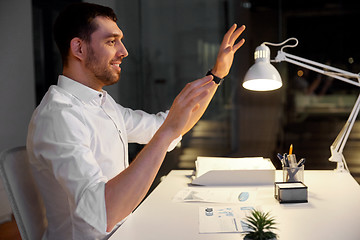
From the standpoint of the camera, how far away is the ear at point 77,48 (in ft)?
5.24

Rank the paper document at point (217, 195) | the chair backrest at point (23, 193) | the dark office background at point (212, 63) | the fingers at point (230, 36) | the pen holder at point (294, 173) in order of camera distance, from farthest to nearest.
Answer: the dark office background at point (212, 63)
the fingers at point (230, 36)
the pen holder at point (294, 173)
the paper document at point (217, 195)
the chair backrest at point (23, 193)

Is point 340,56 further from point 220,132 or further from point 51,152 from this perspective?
point 51,152

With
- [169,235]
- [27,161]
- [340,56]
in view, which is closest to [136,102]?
[340,56]

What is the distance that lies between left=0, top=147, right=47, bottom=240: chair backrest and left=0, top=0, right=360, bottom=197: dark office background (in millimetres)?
2688

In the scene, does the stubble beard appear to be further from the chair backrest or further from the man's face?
the chair backrest

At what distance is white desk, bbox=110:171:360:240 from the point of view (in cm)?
123

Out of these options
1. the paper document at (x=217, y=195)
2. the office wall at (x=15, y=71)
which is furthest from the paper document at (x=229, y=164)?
the office wall at (x=15, y=71)

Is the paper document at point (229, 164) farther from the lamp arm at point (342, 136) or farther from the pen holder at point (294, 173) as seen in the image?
the lamp arm at point (342, 136)

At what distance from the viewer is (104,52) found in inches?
64.9

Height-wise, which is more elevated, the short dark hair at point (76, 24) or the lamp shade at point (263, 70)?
the short dark hair at point (76, 24)

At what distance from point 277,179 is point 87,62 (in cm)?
103

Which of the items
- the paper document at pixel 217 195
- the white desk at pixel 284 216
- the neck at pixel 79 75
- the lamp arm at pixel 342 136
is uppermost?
the neck at pixel 79 75

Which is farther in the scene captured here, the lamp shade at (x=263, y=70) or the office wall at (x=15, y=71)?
the office wall at (x=15, y=71)

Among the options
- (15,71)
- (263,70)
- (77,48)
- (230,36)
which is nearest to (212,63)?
(15,71)
